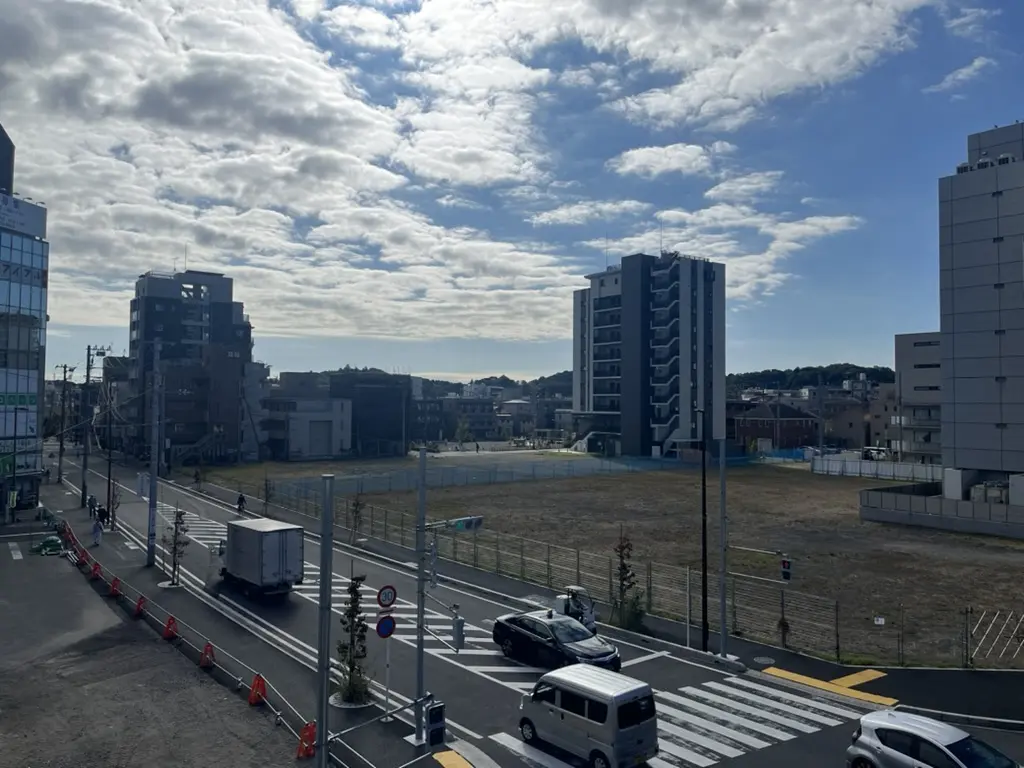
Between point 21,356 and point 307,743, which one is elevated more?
point 21,356

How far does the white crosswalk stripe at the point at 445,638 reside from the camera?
19234 mm

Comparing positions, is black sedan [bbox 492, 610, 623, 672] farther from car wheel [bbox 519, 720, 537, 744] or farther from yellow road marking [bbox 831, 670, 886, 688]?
yellow road marking [bbox 831, 670, 886, 688]

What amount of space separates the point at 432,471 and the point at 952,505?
46006 mm

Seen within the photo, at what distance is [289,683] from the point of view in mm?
18406

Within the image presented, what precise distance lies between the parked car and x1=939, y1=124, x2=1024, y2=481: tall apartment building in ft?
138

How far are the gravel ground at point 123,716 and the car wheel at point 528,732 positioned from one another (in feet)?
15.0

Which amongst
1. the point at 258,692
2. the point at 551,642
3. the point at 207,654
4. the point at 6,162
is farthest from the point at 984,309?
the point at 6,162

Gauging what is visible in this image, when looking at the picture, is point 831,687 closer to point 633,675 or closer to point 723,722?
point 723,722

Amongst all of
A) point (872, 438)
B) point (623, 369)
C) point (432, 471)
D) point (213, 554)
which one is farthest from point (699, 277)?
point (213, 554)

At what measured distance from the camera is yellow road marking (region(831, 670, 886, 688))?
18.5 metres

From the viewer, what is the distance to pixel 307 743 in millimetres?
14484

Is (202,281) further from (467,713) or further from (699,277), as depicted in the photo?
(467,713)

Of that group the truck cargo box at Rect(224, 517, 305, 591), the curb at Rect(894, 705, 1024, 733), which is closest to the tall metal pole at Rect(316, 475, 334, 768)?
the curb at Rect(894, 705, 1024, 733)

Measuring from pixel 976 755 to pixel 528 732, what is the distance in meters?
7.93
